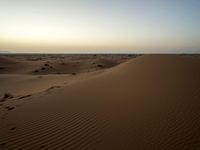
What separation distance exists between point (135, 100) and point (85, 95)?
2161mm

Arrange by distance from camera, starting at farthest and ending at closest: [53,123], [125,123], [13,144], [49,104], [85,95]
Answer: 1. [85,95]
2. [49,104]
3. [53,123]
4. [125,123]
5. [13,144]

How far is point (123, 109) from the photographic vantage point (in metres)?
5.95

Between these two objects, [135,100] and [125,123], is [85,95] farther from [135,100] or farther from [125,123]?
[125,123]

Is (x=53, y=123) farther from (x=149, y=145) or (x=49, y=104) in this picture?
(x=149, y=145)

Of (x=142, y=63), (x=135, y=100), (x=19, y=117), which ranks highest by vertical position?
(x=142, y=63)

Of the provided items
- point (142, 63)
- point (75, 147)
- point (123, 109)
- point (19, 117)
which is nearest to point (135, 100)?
point (123, 109)

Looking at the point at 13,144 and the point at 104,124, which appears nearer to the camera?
the point at 13,144

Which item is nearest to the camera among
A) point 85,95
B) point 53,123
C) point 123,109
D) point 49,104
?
point 53,123

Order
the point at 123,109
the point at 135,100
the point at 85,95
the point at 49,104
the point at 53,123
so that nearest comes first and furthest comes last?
the point at 53,123
the point at 123,109
the point at 135,100
the point at 49,104
the point at 85,95

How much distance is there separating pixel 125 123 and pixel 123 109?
0.95 metres

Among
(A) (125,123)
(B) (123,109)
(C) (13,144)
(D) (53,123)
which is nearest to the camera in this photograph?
(C) (13,144)

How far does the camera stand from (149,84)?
8.15 metres

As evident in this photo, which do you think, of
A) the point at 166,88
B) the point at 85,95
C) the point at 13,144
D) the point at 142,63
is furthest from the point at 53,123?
the point at 142,63

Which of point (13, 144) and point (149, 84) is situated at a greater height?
point (149, 84)
